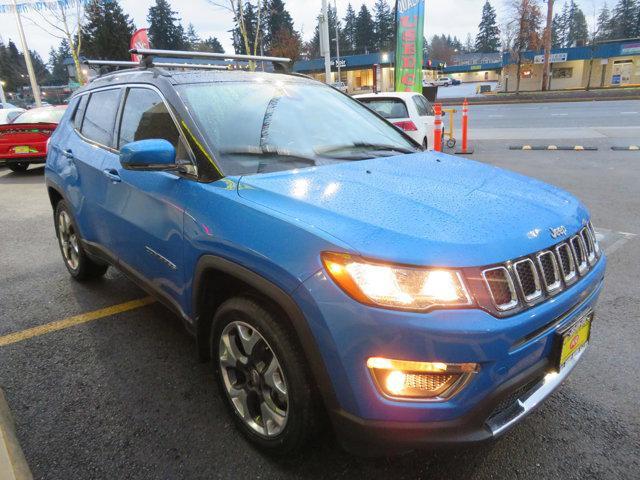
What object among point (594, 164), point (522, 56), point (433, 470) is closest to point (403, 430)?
point (433, 470)

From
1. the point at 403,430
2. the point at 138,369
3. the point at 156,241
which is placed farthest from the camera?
the point at 138,369

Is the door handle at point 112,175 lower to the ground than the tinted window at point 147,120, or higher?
lower

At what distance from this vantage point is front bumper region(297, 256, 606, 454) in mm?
1565

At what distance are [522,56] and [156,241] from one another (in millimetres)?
51789

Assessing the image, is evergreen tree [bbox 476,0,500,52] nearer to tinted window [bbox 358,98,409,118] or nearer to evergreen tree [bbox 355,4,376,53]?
evergreen tree [bbox 355,4,376,53]

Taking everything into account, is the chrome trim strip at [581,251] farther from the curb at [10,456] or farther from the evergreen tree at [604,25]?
the evergreen tree at [604,25]

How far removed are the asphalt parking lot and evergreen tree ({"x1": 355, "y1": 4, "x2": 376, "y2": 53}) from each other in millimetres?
104227

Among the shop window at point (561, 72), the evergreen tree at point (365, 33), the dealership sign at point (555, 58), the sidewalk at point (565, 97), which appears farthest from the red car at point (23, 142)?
the evergreen tree at point (365, 33)

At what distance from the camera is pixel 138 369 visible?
9.52 ft

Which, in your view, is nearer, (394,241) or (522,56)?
(394,241)

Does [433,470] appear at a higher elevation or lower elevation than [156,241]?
lower

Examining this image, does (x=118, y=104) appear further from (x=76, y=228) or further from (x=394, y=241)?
(x=394, y=241)

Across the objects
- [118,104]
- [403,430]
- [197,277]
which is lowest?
[403,430]

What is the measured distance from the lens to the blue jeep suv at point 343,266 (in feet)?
5.30
